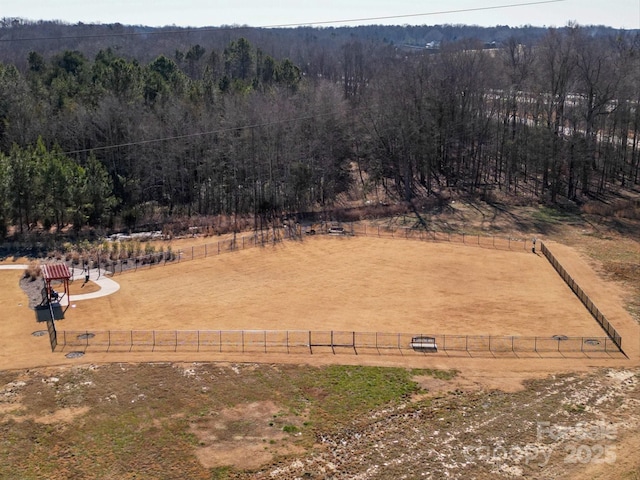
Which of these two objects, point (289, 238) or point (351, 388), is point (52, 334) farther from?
point (289, 238)

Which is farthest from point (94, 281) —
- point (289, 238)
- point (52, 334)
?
→ point (289, 238)

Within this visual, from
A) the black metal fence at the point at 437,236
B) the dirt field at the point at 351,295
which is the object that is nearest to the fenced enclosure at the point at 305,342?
the dirt field at the point at 351,295

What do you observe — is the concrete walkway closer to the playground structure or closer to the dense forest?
the playground structure

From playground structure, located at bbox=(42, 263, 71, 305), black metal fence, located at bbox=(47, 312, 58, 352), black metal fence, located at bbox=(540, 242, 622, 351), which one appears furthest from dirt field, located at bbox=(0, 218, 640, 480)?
playground structure, located at bbox=(42, 263, 71, 305)

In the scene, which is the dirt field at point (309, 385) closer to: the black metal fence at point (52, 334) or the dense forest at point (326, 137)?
the black metal fence at point (52, 334)

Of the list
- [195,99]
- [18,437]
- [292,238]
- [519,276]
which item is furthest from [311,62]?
[18,437]

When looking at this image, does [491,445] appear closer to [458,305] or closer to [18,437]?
[458,305]
